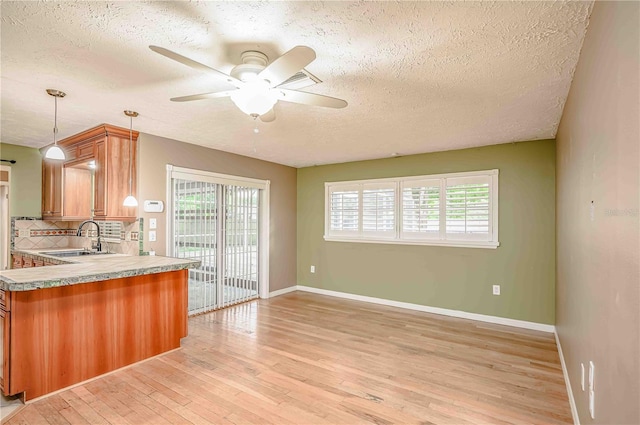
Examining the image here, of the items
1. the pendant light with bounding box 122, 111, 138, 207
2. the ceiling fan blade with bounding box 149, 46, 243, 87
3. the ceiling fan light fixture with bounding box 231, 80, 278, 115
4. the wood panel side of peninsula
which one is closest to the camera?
the ceiling fan blade with bounding box 149, 46, 243, 87

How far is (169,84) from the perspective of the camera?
2441mm

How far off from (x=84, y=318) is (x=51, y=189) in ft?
9.20

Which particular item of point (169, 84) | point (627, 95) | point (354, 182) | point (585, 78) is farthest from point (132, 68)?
point (354, 182)

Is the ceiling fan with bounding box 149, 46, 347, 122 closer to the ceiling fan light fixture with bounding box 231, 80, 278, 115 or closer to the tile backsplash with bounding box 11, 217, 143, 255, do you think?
the ceiling fan light fixture with bounding box 231, 80, 278, 115

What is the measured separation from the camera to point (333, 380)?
2.71 metres

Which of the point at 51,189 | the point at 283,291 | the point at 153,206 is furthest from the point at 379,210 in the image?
the point at 51,189

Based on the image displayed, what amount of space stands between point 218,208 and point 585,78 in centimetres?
424

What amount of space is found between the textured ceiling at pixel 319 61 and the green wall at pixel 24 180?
104 cm

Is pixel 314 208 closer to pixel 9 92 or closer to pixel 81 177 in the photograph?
pixel 81 177

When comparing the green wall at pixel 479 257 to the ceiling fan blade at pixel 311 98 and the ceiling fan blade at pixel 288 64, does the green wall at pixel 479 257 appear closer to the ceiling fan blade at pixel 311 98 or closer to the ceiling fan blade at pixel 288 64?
the ceiling fan blade at pixel 311 98

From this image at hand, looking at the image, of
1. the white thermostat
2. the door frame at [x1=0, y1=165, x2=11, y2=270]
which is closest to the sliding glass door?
the white thermostat

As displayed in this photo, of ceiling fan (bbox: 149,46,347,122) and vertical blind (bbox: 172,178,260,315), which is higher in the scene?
ceiling fan (bbox: 149,46,347,122)

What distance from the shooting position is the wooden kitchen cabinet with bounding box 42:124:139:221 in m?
3.59

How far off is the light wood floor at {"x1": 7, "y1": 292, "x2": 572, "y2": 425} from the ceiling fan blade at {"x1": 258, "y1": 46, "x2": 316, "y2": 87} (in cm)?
216
